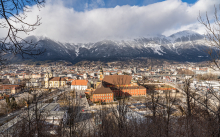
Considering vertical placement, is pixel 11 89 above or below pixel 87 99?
above

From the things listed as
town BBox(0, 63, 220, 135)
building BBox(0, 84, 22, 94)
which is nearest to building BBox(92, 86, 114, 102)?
town BBox(0, 63, 220, 135)

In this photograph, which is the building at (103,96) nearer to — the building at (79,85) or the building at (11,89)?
the building at (79,85)

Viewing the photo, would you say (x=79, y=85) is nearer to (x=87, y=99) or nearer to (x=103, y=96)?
(x=87, y=99)

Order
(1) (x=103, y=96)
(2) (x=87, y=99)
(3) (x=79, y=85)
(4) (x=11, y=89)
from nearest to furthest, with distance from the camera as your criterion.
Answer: (1) (x=103, y=96)
(2) (x=87, y=99)
(4) (x=11, y=89)
(3) (x=79, y=85)

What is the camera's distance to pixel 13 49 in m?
2.04

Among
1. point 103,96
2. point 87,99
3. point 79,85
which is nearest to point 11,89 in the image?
point 79,85

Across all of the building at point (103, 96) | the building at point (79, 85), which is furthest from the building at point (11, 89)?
the building at point (103, 96)

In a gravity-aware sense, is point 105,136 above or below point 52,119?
above

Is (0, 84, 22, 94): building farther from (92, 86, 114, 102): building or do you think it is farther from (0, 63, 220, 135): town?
(92, 86, 114, 102): building

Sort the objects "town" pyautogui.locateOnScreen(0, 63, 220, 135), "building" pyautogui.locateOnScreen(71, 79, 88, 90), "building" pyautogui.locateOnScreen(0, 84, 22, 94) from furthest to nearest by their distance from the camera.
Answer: "building" pyautogui.locateOnScreen(71, 79, 88, 90)
"building" pyautogui.locateOnScreen(0, 84, 22, 94)
"town" pyautogui.locateOnScreen(0, 63, 220, 135)

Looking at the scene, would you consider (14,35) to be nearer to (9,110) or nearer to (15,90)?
(9,110)

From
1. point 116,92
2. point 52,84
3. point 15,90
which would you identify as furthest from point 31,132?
point 52,84

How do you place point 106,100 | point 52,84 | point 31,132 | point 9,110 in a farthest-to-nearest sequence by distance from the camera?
1. point 52,84
2. point 106,100
3. point 9,110
4. point 31,132

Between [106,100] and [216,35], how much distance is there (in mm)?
22009
